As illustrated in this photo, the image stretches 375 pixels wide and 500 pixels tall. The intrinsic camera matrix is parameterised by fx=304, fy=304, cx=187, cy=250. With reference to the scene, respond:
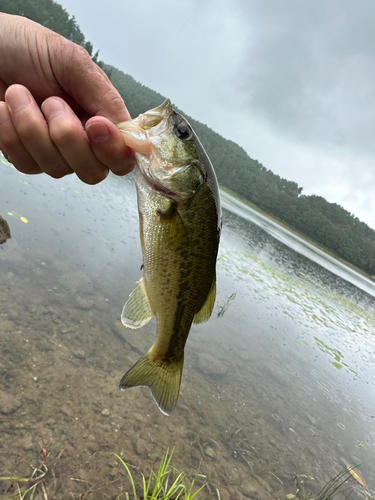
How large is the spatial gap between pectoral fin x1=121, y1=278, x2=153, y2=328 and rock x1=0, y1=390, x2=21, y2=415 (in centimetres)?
282

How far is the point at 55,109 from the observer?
181cm

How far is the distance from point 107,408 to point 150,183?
3943mm

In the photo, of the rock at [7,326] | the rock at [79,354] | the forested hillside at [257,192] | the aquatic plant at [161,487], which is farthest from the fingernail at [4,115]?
the forested hillside at [257,192]

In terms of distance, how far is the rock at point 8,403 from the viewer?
369 centimetres

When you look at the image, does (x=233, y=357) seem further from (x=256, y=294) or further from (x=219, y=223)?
(x=219, y=223)

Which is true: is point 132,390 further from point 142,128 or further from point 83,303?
point 142,128

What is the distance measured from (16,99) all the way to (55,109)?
0.76ft

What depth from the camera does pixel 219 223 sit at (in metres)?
1.90

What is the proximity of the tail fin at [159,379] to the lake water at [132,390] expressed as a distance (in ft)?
7.29

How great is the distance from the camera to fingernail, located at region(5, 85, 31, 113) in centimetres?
179

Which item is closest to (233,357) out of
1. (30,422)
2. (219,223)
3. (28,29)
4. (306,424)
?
(306,424)

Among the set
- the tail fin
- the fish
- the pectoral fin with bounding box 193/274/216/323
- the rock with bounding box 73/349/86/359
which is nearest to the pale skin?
the fish

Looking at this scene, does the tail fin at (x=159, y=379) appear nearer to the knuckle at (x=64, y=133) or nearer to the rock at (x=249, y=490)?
the knuckle at (x=64, y=133)

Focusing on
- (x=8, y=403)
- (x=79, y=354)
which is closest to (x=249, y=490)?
(x=79, y=354)
